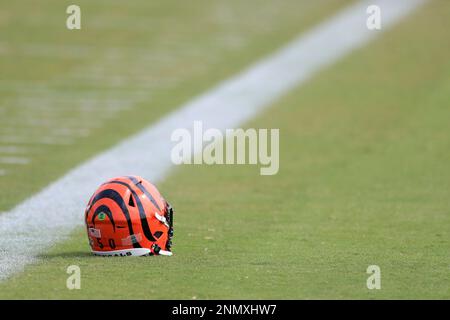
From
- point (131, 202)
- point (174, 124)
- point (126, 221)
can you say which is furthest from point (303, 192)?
point (174, 124)

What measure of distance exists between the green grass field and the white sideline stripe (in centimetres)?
37

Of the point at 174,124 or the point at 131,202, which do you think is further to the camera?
the point at 174,124

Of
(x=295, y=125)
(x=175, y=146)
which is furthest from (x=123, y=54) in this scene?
(x=175, y=146)

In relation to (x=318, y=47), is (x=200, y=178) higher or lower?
lower

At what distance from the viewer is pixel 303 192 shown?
1684 centimetres

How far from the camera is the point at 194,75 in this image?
29391 mm

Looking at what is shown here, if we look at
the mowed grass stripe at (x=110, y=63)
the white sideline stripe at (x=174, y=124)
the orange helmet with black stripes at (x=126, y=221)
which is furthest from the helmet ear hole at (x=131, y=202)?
the mowed grass stripe at (x=110, y=63)

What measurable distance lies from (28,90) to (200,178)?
31.3 feet

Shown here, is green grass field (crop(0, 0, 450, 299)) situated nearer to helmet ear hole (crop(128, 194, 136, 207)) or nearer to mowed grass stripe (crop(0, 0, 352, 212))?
mowed grass stripe (crop(0, 0, 352, 212))

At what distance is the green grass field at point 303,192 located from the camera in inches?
429

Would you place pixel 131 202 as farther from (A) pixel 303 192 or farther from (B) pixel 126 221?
(A) pixel 303 192

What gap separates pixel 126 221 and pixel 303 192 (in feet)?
18.3

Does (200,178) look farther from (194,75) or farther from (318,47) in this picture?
(318,47)

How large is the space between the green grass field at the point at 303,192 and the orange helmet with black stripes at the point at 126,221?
211mm
